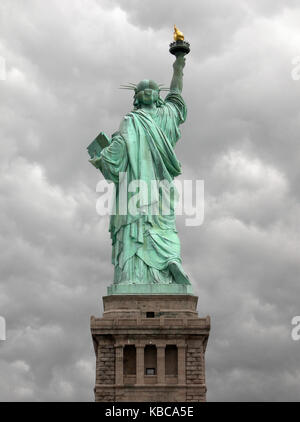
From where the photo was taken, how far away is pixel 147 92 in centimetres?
5794

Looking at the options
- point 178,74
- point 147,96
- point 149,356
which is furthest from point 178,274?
point 178,74

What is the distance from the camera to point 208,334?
53.1 meters

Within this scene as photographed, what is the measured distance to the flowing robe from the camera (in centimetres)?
5494

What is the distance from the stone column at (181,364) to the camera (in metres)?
52.4

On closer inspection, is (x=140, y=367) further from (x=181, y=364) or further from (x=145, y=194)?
(x=145, y=194)

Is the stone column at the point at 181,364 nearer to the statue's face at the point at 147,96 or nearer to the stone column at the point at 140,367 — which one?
the stone column at the point at 140,367

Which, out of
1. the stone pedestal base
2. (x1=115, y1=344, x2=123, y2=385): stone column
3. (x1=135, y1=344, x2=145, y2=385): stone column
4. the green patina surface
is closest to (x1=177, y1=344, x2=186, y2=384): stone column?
the stone pedestal base

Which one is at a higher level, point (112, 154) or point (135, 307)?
point (112, 154)

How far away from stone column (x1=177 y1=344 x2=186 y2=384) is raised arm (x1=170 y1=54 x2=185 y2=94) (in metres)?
12.8

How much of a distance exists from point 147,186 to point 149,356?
7822 millimetres
